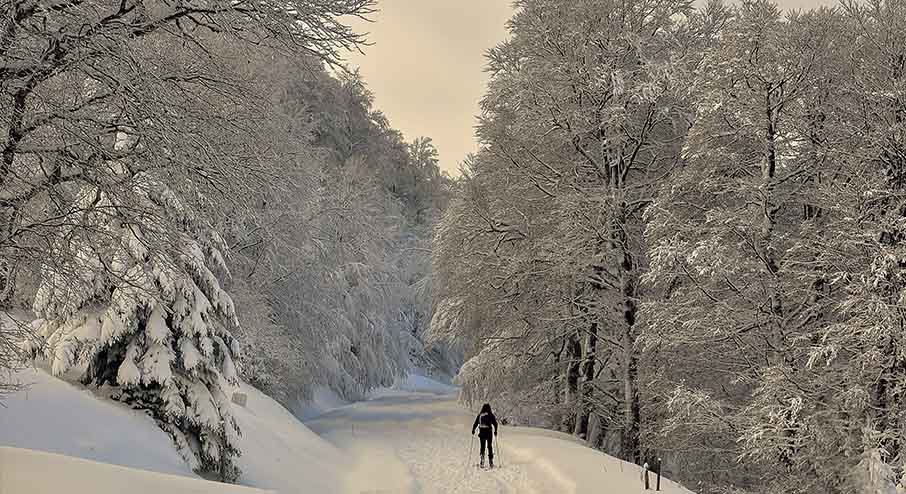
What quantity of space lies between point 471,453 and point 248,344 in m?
6.19

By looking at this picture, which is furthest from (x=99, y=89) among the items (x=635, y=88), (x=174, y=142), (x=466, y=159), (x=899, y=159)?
(x=466, y=159)

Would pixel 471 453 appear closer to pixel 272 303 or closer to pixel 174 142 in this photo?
pixel 272 303

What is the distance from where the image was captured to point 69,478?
17.6 ft

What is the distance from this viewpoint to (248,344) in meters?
17.4

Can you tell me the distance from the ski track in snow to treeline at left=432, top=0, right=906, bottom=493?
2232 mm

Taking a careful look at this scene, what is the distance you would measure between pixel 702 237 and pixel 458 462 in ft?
21.9

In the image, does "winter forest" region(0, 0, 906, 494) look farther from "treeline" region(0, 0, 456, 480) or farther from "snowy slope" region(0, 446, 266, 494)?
"snowy slope" region(0, 446, 266, 494)

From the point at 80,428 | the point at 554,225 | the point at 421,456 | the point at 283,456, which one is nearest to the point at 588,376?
the point at 554,225

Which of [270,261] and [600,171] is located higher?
[600,171]

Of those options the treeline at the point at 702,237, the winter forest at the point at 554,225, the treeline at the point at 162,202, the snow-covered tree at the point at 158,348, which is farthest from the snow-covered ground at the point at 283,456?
the treeline at the point at 702,237

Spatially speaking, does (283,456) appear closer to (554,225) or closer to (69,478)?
(69,478)

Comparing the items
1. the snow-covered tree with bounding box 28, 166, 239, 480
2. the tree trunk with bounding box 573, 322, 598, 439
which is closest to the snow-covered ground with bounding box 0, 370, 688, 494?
the snow-covered tree with bounding box 28, 166, 239, 480

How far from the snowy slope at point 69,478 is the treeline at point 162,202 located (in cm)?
123

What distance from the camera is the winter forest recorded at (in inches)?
231
